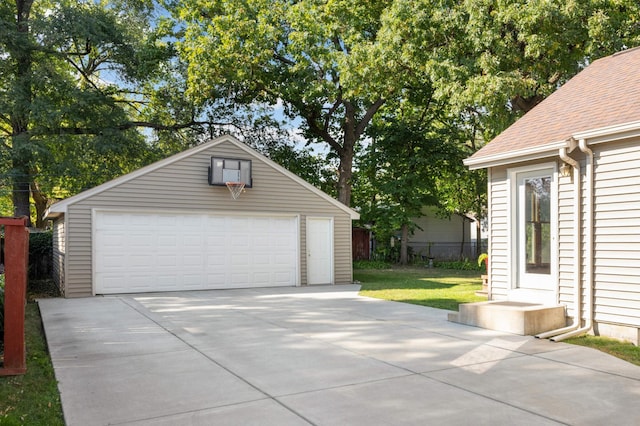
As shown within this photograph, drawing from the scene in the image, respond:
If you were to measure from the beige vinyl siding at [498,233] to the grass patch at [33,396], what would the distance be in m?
6.47

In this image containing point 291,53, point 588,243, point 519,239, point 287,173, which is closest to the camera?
point 588,243

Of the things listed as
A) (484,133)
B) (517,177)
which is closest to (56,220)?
(517,177)

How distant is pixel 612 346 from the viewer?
5938mm

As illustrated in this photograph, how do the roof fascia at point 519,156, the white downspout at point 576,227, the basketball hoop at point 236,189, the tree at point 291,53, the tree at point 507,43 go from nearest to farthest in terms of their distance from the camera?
the white downspout at point 576,227 < the roof fascia at point 519,156 < the tree at point 507,43 < the basketball hoop at point 236,189 < the tree at point 291,53

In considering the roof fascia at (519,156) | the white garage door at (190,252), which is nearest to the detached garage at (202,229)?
the white garage door at (190,252)

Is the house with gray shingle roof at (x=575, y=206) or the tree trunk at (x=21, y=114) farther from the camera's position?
the tree trunk at (x=21, y=114)

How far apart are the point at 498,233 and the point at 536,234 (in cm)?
64

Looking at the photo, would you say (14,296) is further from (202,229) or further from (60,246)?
(60,246)

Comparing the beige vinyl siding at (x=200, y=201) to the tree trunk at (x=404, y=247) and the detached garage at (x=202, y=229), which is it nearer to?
the detached garage at (x=202, y=229)

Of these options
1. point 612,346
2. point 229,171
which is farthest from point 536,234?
point 229,171

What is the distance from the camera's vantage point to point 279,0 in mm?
19703

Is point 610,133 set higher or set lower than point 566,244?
higher

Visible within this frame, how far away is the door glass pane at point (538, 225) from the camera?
747 centimetres

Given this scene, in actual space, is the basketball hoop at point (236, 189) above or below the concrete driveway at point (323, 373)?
above
